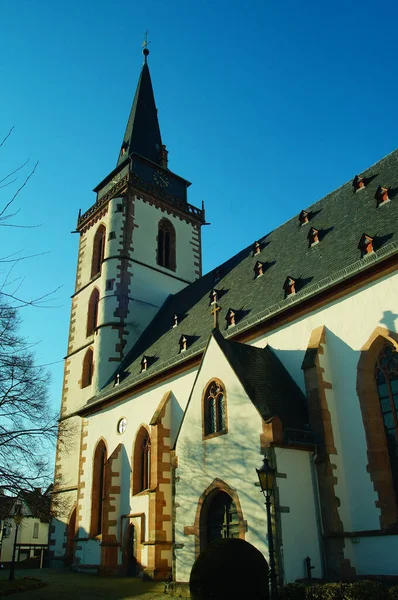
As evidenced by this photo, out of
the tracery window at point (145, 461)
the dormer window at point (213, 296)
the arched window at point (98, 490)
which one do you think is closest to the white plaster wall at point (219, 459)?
the tracery window at point (145, 461)

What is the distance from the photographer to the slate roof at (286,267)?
16.1 metres

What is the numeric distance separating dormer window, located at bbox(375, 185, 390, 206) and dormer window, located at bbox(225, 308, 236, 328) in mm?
6353

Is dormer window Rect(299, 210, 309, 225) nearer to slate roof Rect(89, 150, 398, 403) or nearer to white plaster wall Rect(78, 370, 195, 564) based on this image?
slate roof Rect(89, 150, 398, 403)

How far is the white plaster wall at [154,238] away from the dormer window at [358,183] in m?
14.0

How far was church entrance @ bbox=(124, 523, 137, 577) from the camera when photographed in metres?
20.1

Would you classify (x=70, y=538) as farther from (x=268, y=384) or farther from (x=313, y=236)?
(x=313, y=236)

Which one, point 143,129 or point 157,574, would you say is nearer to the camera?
point 157,574

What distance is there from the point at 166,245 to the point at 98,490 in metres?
15.2

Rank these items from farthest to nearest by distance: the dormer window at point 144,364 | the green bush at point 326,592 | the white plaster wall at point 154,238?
1. the white plaster wall at point 154,238
2. the dormer window at point 144,364
3. the green bush at point 326,592

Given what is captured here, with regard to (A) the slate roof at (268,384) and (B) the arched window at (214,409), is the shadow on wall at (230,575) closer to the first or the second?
(A) the slate roof at (268,384)

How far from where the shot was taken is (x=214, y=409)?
602 inches

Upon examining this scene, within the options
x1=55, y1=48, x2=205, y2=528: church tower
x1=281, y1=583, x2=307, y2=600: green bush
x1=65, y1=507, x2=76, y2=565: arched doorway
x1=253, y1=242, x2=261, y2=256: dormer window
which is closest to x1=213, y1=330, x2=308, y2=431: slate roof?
x1=281, y1=583, x2=307, y2=600: green bush

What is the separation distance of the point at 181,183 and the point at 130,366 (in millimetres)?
15222

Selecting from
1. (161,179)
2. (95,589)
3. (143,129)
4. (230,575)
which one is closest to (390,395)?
(230,575)
